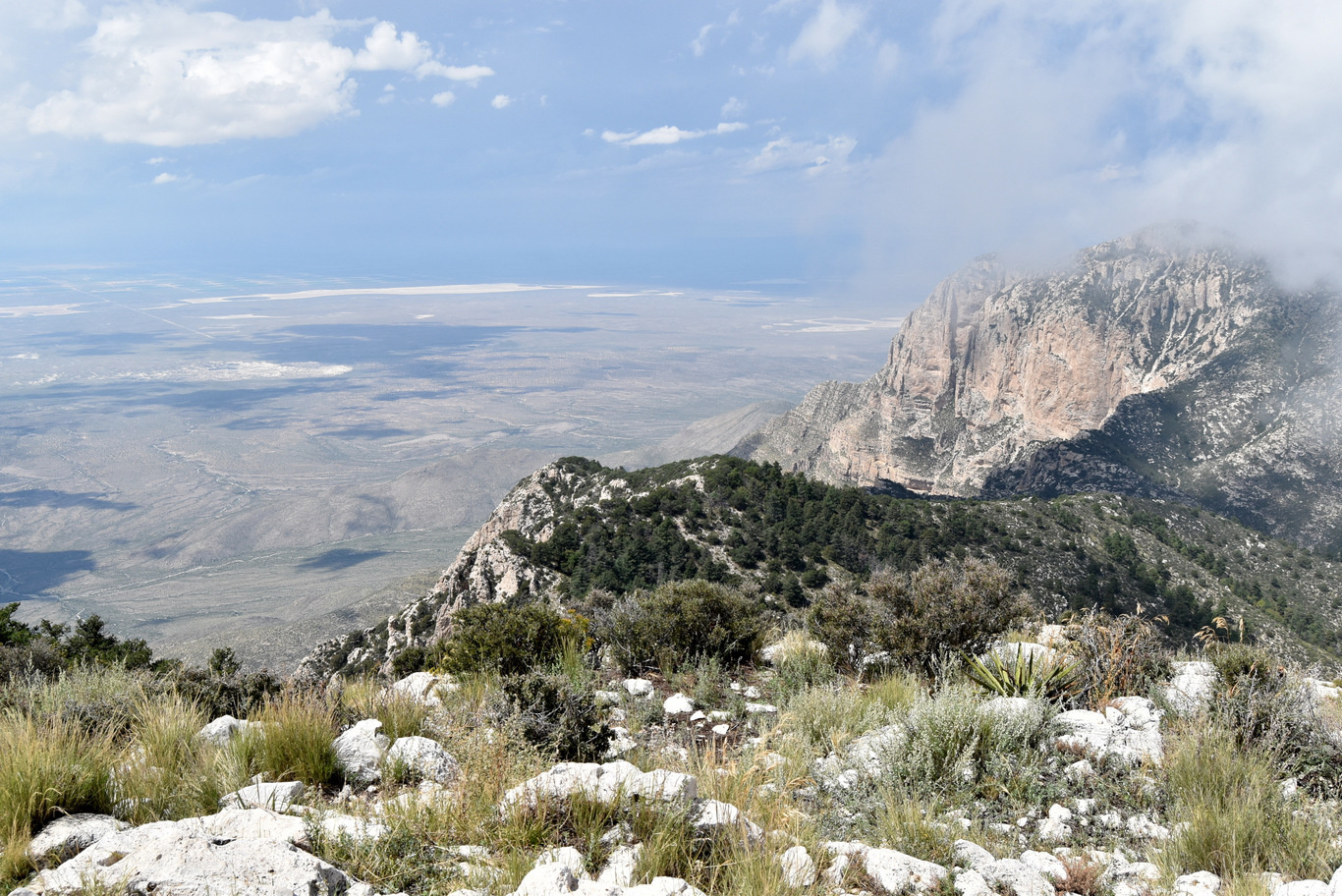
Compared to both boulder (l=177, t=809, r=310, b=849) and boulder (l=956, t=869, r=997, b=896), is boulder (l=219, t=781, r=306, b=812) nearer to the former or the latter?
boulder (l=177, t=809, r=310, b=849)

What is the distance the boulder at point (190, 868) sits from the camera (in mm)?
2486

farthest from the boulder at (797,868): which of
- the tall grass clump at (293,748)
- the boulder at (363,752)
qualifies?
the tall grass clump at (293,748)

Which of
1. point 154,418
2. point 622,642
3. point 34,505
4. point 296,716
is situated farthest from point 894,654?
point 154,418

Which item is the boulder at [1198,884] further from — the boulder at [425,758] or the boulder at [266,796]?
the boulder at [266,796]

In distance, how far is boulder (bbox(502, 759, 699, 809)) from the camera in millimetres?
3309

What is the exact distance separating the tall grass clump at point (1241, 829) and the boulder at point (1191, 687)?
0.91m

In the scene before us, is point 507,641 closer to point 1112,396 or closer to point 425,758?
point 425,758

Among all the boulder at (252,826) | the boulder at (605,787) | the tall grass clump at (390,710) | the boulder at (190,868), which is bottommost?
the tall grass clump at (390,710)

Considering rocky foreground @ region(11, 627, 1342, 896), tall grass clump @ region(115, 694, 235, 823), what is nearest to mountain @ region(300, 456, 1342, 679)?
tall grass clump @ region(115, 694, 235, 823)

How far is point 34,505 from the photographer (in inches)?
→ 5187

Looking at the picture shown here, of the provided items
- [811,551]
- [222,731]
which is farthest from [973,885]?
[811,551]

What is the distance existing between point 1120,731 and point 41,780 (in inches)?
266

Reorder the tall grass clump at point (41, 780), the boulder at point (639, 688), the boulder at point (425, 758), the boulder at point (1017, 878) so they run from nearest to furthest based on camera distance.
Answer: the tall grass clump at point (41, 780)
the boulder at point (1017, 878)
the boulder at point (425, 758)
the boulder at point (639, 688)

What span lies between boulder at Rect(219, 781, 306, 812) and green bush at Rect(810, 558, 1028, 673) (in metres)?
5.51
